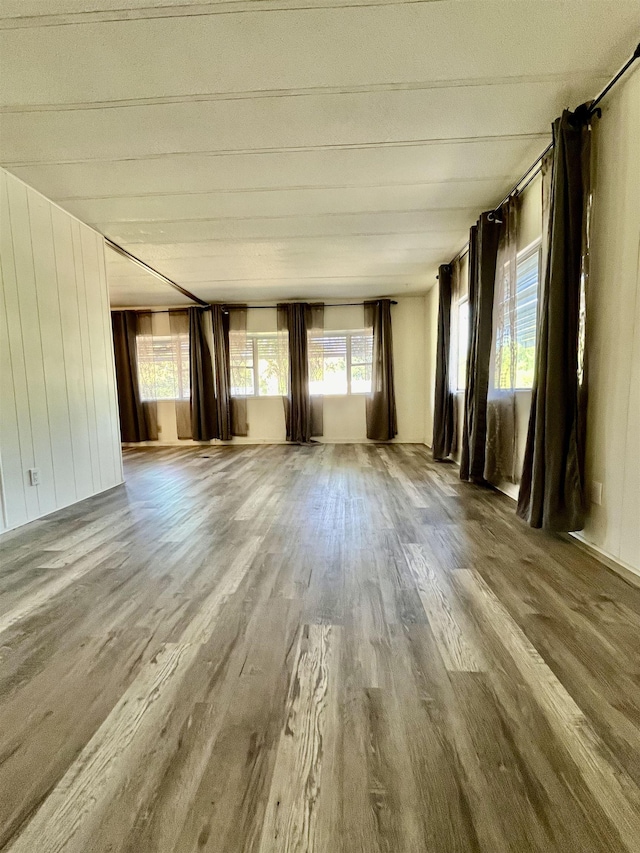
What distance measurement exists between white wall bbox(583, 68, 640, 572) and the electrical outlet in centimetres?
2

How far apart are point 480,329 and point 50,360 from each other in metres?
3.49

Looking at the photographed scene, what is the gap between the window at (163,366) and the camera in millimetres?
6461

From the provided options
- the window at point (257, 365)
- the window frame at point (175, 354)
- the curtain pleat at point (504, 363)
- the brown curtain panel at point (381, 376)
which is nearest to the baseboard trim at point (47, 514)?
the window frame at point (175, 354)

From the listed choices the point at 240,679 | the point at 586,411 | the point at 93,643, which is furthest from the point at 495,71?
the point at 93,643

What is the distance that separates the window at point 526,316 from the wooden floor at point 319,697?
1217 millimetres

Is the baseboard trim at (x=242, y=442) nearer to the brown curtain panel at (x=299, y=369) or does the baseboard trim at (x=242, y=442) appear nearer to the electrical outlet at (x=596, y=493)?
Answer: the brown curtain panel at (x=299, y=369)

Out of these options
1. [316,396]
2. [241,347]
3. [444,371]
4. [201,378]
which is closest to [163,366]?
[201,378]

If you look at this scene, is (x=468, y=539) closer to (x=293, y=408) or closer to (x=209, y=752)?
(x=209, y=752)

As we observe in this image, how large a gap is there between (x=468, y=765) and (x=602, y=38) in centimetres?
269

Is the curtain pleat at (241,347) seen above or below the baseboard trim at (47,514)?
above

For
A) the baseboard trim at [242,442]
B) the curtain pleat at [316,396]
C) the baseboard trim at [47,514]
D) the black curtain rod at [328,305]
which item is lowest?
the baseboard trim at [242,442]

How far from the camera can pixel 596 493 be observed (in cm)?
196

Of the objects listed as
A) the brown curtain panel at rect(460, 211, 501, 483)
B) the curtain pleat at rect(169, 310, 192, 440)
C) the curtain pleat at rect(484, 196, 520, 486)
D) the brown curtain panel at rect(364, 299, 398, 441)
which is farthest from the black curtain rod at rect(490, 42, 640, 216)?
the curtain pleat at rect(169, 310, 192, 440)

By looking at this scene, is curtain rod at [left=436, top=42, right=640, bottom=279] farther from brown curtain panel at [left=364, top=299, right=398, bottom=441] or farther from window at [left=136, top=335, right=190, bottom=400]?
window at [left=136, top=335, right=190, bottom=400]
